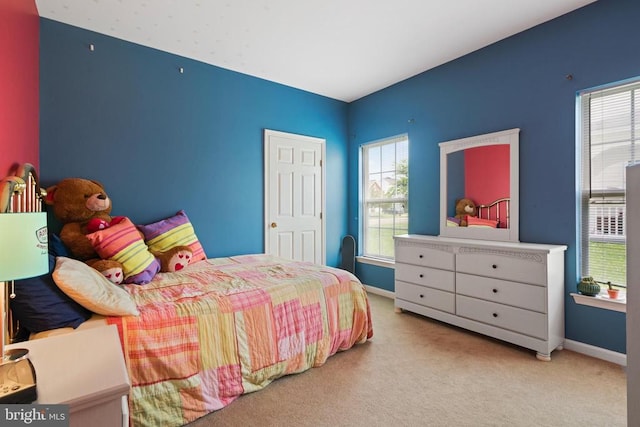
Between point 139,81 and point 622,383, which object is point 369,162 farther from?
point 622,383

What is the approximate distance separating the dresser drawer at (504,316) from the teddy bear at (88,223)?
2701 mm

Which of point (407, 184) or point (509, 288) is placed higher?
point (407, 184)

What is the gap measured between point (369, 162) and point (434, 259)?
1853 millimetres

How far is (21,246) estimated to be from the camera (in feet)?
2.99

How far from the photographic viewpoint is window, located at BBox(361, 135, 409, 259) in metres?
4.01

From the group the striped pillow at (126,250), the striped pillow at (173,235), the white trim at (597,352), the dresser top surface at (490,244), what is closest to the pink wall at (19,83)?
the striped pillow at (126,250)

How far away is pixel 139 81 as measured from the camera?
300 cm

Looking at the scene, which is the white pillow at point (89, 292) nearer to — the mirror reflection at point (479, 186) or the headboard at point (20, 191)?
the headboard at point (20, 191)

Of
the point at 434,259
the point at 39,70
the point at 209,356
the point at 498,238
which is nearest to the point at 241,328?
the point at 209,356

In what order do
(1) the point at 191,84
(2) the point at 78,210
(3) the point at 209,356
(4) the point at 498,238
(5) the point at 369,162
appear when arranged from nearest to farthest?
1. (3) the point at 209,356
2. (2) the point at 78,210
3. (4) the point at 498,238
4. (1) the point at 191,84
5. (5) the point at 369,162

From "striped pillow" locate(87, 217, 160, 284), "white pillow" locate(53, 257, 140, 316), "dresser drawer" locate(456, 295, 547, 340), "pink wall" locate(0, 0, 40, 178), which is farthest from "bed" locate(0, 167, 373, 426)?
"dresser drawer" locate(456, 295, 547, 340)

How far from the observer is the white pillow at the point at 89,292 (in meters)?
1.56

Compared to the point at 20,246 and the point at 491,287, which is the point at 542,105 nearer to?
the point at 491,287

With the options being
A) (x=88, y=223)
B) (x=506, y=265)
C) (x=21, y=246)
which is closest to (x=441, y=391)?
(x=506, y=265)
